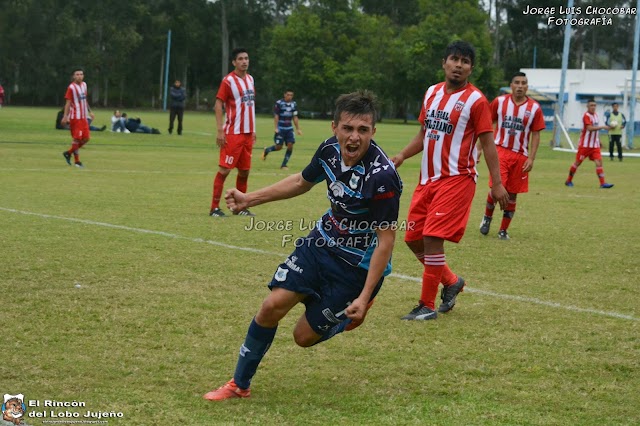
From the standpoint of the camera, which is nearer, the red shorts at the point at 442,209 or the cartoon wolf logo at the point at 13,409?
the cartoon wolf logo at the point at 13,409

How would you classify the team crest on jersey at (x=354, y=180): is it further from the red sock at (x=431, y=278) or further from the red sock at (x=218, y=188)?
the red sock at (x=218, y=188)

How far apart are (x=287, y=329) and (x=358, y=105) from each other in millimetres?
2222

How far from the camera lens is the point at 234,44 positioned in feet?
285

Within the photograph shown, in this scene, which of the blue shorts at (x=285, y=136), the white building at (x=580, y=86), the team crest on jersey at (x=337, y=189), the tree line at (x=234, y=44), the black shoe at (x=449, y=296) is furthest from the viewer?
the tree line at (x=234, y=44)

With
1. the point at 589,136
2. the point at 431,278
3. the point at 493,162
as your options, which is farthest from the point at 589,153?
the point at 431,278

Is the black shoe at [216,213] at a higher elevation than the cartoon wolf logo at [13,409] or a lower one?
higher

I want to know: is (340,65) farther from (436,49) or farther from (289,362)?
(289,362)

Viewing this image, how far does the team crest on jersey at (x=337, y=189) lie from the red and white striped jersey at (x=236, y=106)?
326 inches

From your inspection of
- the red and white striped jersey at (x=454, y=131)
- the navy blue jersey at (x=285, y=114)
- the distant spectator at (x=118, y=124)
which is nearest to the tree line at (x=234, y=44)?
the distant spectator at (x=118, y=124)

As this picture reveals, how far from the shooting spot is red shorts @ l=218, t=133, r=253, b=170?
13.1 metres

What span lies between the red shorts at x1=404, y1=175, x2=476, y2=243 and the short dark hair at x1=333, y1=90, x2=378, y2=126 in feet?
7.65

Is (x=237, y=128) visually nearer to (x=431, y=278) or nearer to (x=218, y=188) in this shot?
(x=218, y=188)

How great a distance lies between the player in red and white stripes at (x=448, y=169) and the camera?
7.18m

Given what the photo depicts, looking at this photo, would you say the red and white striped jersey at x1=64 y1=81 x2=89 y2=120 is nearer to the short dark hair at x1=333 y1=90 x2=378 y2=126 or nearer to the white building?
the short dark hair at x1=333 y1=90 x2=378 y2=126
